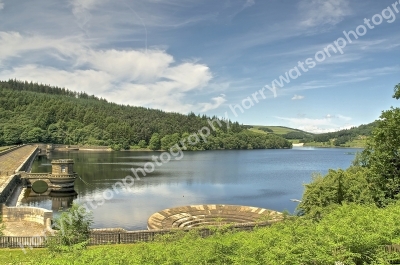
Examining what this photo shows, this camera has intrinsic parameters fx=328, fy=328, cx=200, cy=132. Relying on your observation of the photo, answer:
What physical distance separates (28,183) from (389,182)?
154 feet

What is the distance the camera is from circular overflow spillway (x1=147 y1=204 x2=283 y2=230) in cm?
2758

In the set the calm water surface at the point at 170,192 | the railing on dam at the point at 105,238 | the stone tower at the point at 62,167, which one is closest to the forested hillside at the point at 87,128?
the calm water surface at the point at 170,192

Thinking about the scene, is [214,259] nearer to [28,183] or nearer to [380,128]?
[380,128]

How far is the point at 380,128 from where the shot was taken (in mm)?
22844

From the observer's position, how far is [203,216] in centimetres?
3006

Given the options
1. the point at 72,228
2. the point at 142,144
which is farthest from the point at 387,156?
the point at 142,144

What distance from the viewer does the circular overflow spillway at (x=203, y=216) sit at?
27.6m

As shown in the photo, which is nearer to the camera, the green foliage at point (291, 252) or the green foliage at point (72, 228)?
the green foliage at point (291, 252)

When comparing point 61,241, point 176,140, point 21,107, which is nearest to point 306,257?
point 61,241

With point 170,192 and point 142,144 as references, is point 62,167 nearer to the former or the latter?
point 170,192

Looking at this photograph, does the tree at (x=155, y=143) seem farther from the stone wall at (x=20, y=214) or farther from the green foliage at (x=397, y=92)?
the green foliage at (x=397, y=92)

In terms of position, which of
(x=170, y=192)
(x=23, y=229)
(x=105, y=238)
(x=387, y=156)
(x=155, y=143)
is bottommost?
(x=170, y=192)

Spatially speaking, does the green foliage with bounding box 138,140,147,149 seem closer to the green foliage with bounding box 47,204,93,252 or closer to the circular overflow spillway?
the circular overflow spillway

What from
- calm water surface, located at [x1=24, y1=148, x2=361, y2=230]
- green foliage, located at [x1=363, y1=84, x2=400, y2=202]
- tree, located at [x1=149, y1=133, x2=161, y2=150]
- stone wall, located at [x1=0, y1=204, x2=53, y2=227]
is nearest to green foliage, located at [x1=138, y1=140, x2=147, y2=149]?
tree, located at [x1=149, y1=133, x2=161, y2=150]
